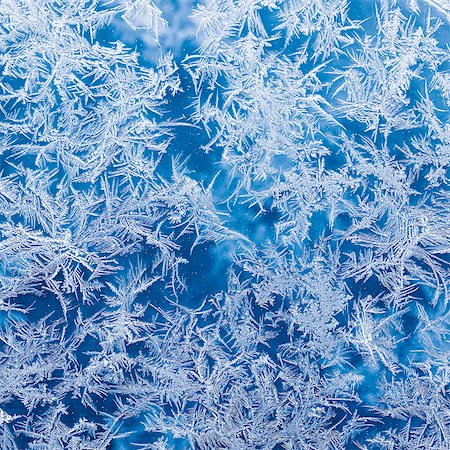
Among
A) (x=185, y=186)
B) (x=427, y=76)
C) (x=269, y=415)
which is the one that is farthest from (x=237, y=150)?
(x=269, y=415)

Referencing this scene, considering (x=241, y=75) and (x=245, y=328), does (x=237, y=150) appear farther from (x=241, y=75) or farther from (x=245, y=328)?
(x=245, y=328)

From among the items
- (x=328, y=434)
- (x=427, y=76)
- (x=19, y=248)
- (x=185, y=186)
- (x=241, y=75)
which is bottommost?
(x=328, y=434)

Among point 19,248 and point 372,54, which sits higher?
point 372,54

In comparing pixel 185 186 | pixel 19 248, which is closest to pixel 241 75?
pixel 185 186

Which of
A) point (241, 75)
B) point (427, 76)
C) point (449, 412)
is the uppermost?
point (427, 76)

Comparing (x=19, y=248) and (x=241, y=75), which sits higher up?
(x=241, y=75)

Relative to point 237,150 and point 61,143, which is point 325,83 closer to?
point 237,150
